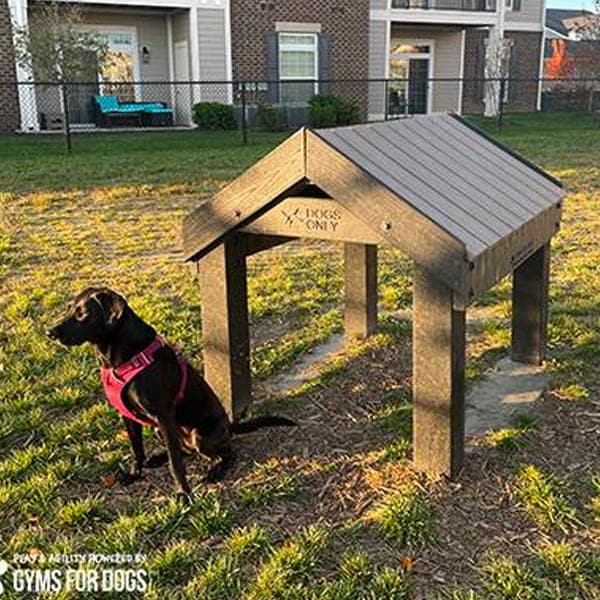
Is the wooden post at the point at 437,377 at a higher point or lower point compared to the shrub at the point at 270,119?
lower

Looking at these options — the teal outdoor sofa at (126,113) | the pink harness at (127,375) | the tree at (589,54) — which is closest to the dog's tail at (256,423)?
the pink harness at (127,375)

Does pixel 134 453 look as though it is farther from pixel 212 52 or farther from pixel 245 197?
pixel 212 52

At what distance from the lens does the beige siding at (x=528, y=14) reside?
28.9m

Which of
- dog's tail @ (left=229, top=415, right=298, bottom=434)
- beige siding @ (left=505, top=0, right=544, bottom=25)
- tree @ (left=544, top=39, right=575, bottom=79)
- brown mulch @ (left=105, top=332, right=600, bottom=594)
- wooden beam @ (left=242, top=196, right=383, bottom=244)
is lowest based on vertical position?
brown mulch @ (left=105, top=332, right=600, bottom=594)

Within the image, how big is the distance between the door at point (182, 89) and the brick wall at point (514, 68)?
11419mm

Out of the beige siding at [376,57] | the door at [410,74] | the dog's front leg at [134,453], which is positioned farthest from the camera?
the door at [410,74]

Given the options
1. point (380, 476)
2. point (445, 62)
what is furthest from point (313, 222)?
point (445, 62)

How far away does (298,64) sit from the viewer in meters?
22.9

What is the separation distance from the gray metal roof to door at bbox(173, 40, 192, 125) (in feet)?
59.7

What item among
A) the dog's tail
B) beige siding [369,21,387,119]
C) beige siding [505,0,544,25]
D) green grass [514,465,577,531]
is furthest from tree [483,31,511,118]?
green grass [514,465,577,531]

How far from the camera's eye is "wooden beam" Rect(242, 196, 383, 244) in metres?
3.07

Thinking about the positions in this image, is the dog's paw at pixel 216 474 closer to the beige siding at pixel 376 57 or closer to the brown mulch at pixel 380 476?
the brown mulch at pixel 380 476

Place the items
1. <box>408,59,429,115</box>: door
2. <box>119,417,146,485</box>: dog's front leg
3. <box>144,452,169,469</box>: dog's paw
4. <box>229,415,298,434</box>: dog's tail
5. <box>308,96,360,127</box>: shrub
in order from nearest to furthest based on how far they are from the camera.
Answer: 1. <box>119,417,146,485</box>: dog's front leg
2. <box>144,452,169,469</box>: dog's paw
3. <box>229,415,298,434</box>: dog's tail
4. <box>308,96,360,127</box>: shrub
5. <box>408,59,429,115</box>: door

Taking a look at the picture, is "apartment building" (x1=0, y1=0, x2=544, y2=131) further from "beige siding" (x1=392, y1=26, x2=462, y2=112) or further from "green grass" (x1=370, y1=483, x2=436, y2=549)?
"green grass" (x1=370, y1=483, x2=436, y2=549)
